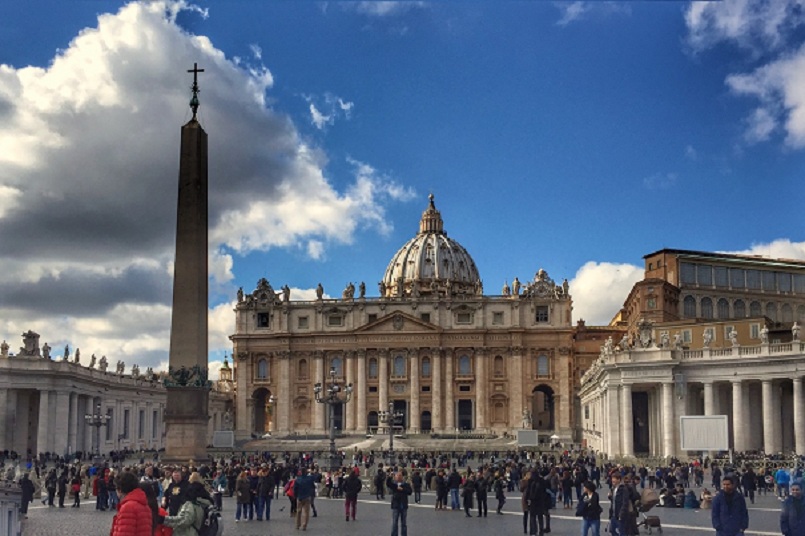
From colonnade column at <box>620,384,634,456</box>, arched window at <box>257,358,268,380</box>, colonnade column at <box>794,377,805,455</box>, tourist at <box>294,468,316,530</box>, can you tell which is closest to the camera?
tourist at <box>294,468,316,530</box>

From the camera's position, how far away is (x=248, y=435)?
295 feet

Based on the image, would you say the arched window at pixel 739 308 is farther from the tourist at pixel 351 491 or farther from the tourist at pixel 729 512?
the tourist at pixel 729 512

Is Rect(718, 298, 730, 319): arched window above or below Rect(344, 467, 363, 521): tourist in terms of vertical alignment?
above

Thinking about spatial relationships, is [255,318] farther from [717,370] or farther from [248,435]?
[717,370]

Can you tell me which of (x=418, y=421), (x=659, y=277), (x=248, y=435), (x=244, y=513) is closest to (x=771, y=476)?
(x=244, y=513)

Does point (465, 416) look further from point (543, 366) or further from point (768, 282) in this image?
point (768, 282)

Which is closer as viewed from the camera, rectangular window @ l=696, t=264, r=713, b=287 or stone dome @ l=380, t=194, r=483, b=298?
rectangular window @ l=696, t=264, r=713, b=287

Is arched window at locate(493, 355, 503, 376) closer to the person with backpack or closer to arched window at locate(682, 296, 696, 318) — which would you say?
arched window at locate(682, 296, 696, 318)

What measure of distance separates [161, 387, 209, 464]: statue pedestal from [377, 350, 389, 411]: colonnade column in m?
65.5

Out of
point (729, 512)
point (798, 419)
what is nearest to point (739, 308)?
point (798, 419)

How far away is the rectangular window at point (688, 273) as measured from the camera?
251 feet

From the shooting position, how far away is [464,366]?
90.9 meters

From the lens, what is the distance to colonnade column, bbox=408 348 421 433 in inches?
3497

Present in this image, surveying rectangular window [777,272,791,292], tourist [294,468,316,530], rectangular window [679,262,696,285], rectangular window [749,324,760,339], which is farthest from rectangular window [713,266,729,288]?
tourist [294,468,316,530]
